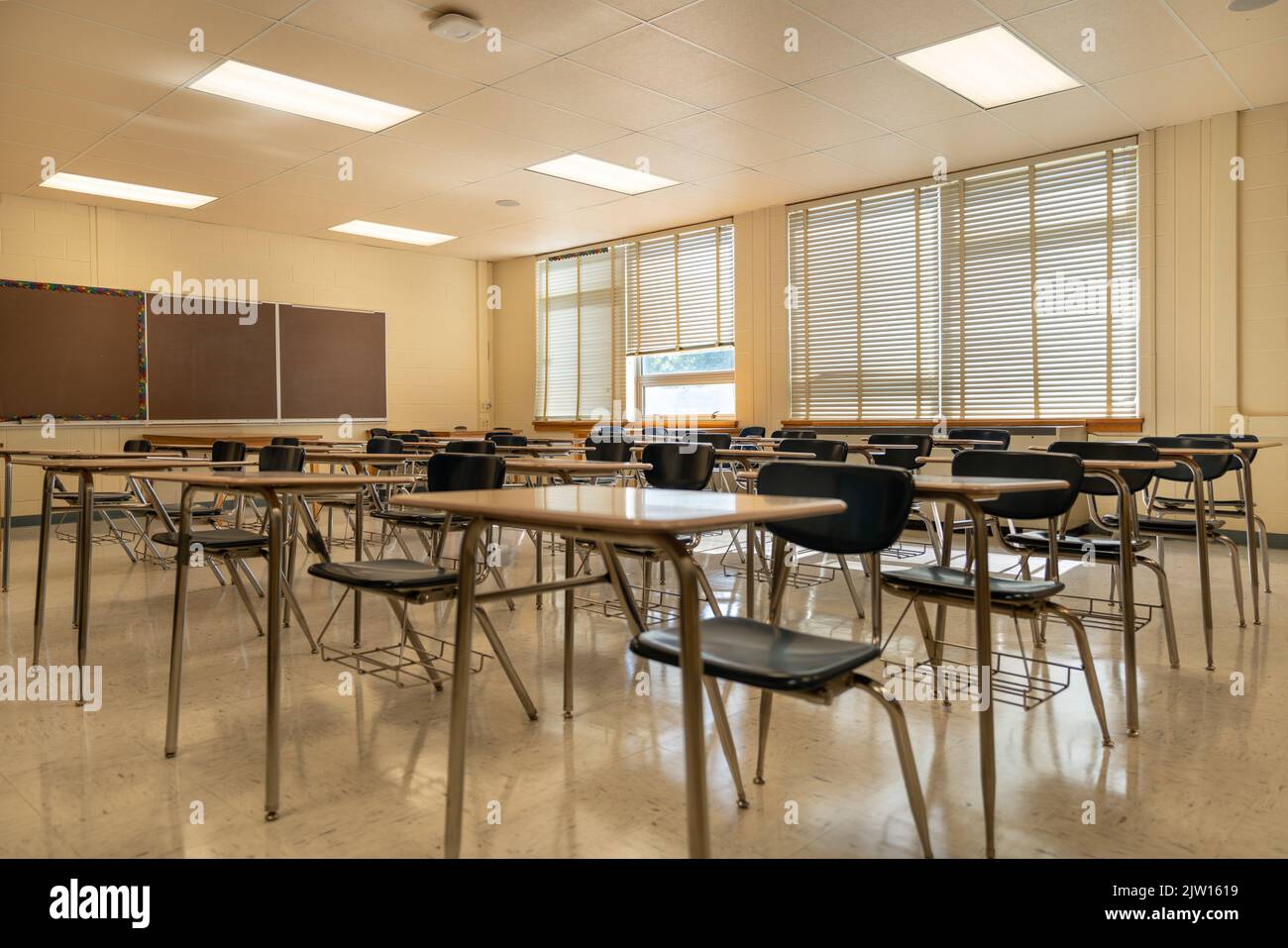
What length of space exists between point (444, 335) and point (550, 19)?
6.77 m

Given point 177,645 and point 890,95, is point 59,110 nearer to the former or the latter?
point 177,645

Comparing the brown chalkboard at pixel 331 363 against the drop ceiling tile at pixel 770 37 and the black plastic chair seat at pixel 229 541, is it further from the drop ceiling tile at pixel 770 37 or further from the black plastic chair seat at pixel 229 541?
the black plastic chair seat at pixel 229 541

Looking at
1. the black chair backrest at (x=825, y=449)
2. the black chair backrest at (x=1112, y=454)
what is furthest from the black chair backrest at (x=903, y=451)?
the black chair backrest at (x=1112, y=454)

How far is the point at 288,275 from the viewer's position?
377 inches

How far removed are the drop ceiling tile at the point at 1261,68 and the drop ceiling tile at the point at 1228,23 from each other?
125 millimetres

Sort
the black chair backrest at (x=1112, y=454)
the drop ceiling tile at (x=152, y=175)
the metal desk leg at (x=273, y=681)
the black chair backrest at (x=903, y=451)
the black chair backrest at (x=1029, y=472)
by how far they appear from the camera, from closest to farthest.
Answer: the metal desk leg at (x=273, y=681)
the black chair backrest at (x=1029, y=472)
the black chair backrest at (x=1112, y=454)
the black chair backrest at (x=903, y=451)
the drop ceiling tile at (x=152, y=175)

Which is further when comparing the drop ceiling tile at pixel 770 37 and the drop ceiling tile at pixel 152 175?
the drop ceiling tile at pixel 152 175

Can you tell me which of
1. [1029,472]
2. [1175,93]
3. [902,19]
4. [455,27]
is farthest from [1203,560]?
[455,27]

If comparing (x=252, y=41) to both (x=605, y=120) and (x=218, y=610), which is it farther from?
(x=218, y=610)

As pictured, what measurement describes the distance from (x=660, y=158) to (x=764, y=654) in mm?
6212

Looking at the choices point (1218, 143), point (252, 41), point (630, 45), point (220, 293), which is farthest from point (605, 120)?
point (220, 293)

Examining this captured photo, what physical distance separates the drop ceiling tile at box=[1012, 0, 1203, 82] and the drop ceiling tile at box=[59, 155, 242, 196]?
653 cm

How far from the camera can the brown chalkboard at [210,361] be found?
8.62 m

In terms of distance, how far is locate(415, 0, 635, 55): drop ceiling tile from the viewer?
14.9 feet
